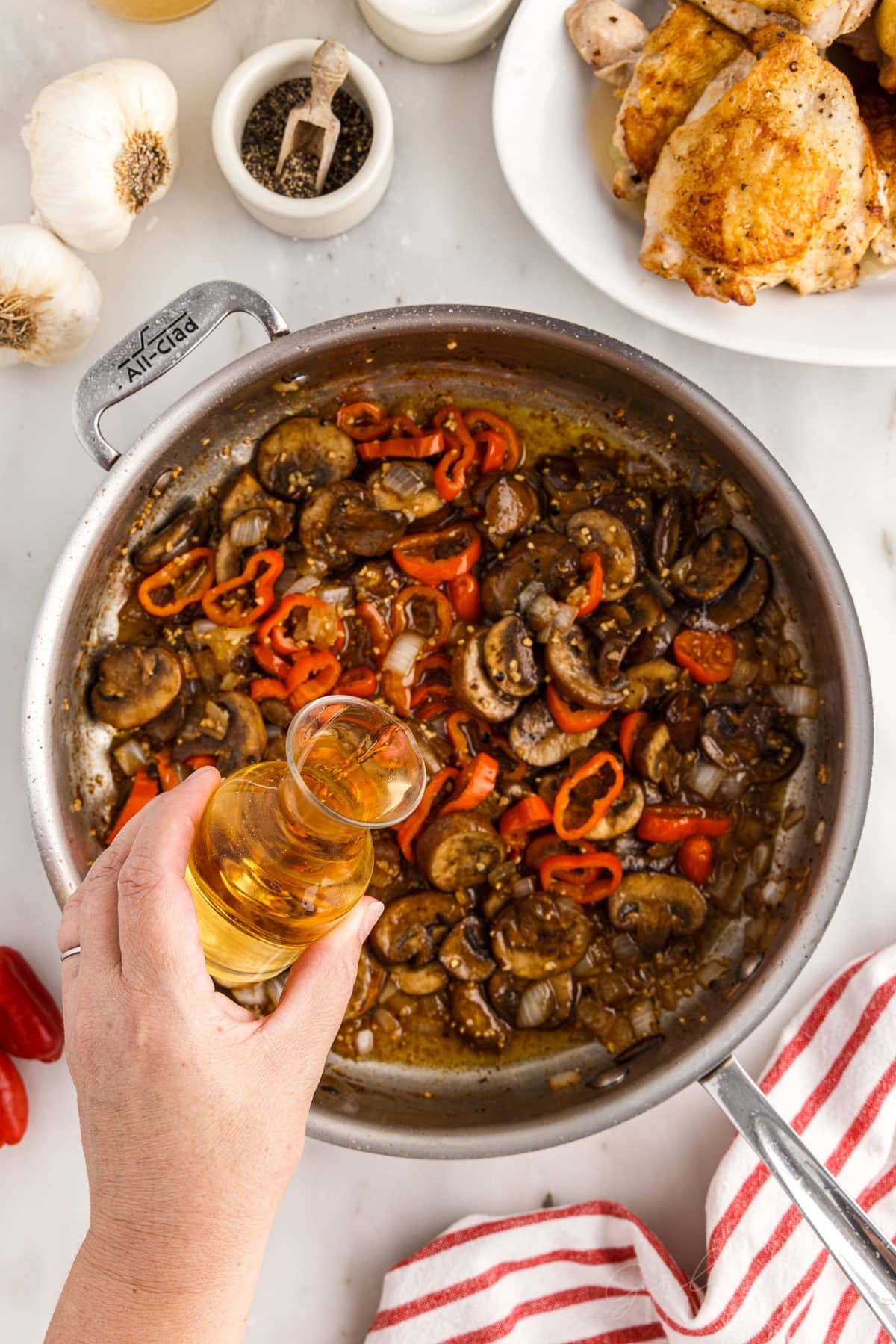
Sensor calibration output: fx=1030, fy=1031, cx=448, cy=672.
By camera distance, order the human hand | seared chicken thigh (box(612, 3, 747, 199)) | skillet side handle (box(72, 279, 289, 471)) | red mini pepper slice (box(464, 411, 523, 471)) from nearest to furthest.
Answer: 1. the human hand
2. skillet side handle (box(72, 279, 289, 471))
3. seared chicken thigh (box(612, 3, 747, 199))
4. red mini pepper slice (box(464, 411, 523, 471))

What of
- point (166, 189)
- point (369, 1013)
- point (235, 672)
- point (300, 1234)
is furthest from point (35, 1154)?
point (166, 189)

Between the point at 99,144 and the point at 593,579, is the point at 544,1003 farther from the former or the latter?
the point at 99,144

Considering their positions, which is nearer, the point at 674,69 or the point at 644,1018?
the point at 674,69

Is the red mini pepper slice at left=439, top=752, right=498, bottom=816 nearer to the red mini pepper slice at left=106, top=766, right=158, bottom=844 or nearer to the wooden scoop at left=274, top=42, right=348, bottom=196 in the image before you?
the red mini pepper slice at left=106, top=766, right=158, bottom=844

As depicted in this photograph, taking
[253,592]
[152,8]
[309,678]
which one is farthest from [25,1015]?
[152,8]

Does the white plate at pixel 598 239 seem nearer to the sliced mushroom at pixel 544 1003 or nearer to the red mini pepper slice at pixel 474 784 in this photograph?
the red mini pepper slice at pixel 474 784

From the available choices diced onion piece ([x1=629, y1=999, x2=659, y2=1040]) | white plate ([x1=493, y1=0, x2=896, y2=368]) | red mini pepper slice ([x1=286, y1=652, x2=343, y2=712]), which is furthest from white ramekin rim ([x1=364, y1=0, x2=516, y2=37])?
diced onion piece ([x1=629, y1=999, x2=659, y2=1040])

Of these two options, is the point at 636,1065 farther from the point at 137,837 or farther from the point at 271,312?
the point at 271,312
